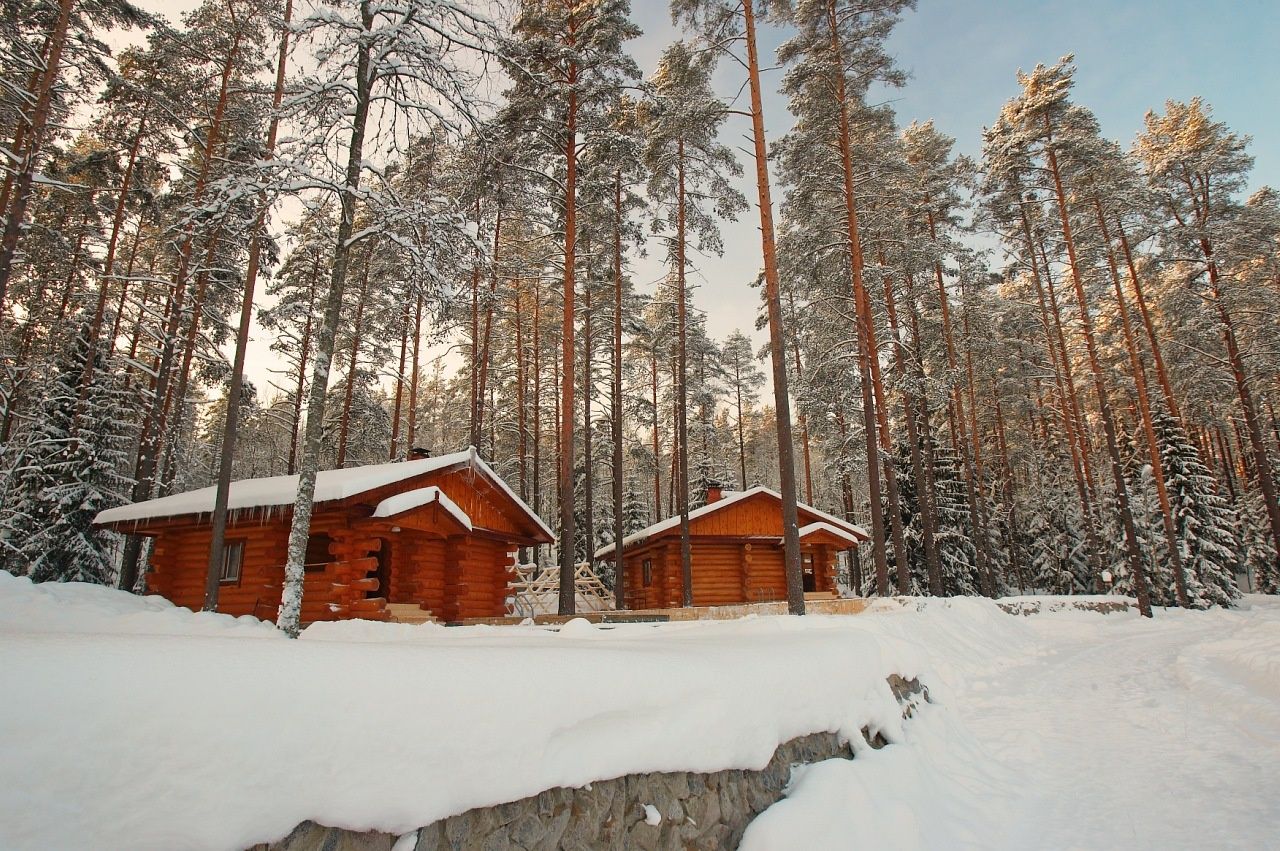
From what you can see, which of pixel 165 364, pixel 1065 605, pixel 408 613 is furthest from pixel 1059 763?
pixel 165 364

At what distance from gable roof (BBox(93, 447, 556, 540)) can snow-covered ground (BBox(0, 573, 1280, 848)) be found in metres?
3.31

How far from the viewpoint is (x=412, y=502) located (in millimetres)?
10977

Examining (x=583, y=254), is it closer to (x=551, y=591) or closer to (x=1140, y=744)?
(x=551, y=591)

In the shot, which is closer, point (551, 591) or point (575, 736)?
point (575, 736)

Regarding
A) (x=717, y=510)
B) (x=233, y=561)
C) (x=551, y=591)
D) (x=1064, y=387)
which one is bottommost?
(x=551, y=591)

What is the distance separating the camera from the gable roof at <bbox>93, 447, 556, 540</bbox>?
10.5 m

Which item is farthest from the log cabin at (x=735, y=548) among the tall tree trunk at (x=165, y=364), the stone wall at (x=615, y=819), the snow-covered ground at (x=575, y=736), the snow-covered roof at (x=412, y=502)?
the stone wall at (x=615, y=819)

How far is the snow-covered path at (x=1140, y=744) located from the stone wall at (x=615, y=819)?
74.8 inches

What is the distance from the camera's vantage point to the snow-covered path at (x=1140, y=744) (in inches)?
155

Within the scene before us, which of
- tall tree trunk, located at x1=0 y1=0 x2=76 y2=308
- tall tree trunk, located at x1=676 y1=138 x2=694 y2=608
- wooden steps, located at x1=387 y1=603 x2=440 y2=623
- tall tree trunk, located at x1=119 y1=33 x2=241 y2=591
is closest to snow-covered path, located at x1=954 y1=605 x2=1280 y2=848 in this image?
tall tree trunk, located at x1=676 y1=138 x2=694 y2=608

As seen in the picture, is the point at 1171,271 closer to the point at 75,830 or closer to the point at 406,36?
the point at 406,36

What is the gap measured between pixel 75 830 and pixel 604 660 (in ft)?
6.94

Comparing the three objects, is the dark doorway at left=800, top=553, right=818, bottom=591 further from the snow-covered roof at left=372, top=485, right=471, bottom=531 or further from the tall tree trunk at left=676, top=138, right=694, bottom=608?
the snow-covered roof at left=372, top=485, right=471, bottom=531

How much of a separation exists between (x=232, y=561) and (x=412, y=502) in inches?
217
